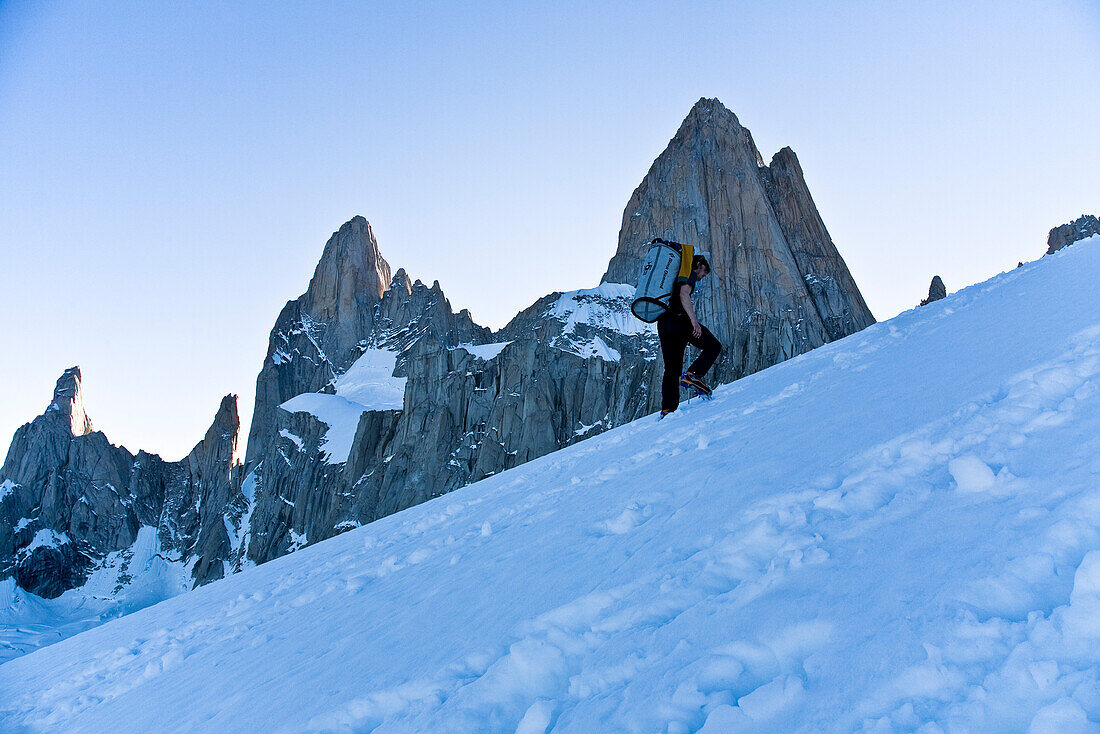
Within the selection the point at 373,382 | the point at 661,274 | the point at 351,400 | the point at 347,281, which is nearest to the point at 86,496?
the point at 351,400

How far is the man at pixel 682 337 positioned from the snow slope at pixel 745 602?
260cm

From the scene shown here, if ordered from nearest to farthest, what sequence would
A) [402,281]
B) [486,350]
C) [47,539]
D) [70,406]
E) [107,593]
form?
1. [486,350]
2. [107,593]
3. [47,539]
4. [402,281]
5. [70,406]

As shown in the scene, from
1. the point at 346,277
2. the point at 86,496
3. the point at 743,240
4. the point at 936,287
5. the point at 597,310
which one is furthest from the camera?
the point at 346,277

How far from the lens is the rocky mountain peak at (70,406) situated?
13638 cm

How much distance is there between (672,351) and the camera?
10.1 meters

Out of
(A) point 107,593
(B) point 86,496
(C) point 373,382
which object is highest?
(C) point 373,382

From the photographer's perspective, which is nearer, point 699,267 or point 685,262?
point 685,262

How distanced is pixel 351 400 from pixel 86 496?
192 ft


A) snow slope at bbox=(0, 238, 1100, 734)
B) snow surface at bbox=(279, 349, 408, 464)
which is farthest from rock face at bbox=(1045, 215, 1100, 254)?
snow slope at bbox=(0, 238, 1100, 734)

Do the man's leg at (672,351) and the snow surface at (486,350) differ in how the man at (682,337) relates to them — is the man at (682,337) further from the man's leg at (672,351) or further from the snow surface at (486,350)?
the snow surface at (486,350)

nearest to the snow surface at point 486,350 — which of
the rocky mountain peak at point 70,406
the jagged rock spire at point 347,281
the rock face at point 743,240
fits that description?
the rock face at point 743,240

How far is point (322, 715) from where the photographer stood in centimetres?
318

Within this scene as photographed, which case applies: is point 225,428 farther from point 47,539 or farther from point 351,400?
point 47,539

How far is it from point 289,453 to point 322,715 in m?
111
